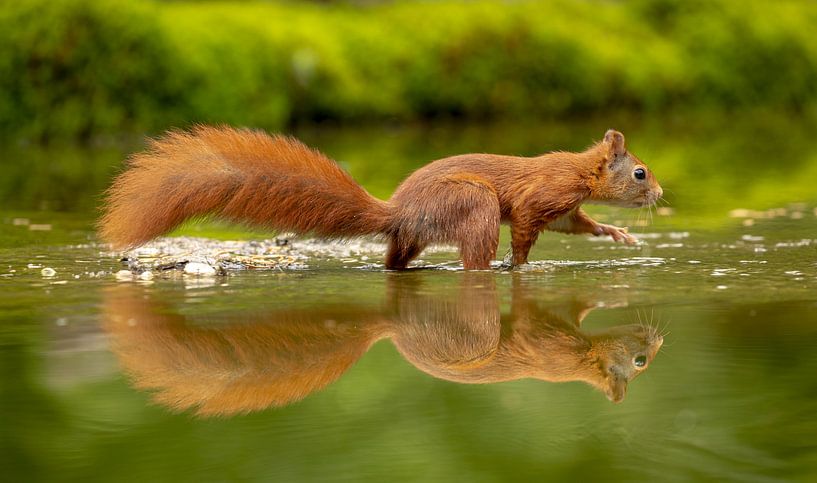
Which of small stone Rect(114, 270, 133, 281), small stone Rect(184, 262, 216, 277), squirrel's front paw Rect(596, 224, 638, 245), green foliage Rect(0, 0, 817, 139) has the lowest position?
small stone Rect(114, 270, 133, 281)

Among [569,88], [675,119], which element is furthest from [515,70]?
[675,119]

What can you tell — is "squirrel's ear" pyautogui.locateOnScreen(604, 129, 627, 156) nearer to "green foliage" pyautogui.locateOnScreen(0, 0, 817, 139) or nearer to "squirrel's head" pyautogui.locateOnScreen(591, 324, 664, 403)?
"squirrel's head" pyautogui.locateOnScreen(591, 324, 664, 403)

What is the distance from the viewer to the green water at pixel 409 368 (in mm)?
2535

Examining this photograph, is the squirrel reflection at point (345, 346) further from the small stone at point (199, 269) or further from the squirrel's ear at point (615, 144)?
the squirrel's ear at point (615, 144)

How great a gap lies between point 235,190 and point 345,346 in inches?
69.5

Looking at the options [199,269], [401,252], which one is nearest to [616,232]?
[401,252]

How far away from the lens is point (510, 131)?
1446cm

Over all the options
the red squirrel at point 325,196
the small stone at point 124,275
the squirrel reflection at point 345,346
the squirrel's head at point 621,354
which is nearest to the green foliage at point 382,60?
the red squirrel at point 325,196

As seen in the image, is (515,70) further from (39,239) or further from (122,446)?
(122,446)

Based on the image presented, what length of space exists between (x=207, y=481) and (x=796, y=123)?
587 inches

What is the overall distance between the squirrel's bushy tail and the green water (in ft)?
0.75

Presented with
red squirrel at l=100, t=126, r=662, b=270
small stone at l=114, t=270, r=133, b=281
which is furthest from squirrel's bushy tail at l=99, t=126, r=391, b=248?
small stone at l=114, t=270, r=133, b=281

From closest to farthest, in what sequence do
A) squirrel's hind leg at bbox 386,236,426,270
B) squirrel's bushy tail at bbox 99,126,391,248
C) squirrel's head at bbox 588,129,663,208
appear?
squirrel's bushy tail at bbox 99,126,391,248, squirrel's hind leg at bbox 386,236,426,270, squirrel's head at bbox 588,129,663,208

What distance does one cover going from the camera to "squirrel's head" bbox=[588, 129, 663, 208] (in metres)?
5.93
